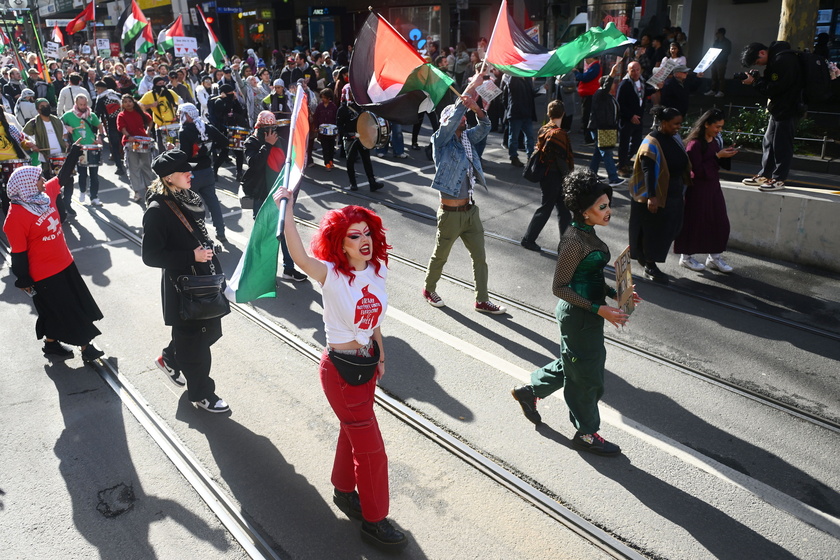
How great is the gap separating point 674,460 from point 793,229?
470cm

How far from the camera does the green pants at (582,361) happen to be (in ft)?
14.4

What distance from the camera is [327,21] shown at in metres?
32.1

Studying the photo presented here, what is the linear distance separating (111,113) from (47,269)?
886 centimetres

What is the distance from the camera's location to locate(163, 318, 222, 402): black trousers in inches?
204

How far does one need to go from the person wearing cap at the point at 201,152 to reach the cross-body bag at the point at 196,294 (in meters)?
4.21

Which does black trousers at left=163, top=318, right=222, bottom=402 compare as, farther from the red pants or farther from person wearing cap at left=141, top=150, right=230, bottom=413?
the red pants

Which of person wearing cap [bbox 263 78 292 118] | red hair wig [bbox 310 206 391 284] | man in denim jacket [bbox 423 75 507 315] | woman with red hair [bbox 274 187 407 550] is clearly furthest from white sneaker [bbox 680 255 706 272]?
person wearing cap [bbox 263 78 292 118]

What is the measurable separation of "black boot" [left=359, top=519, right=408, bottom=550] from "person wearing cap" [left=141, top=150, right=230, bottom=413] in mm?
1884

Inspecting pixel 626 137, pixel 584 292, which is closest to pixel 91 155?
pixel 626 137

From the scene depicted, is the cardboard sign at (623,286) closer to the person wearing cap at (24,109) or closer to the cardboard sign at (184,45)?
the person wearing cap at (24,109)

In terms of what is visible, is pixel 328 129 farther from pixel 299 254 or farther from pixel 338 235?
pixel 299 254

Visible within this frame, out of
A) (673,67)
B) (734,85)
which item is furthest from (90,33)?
(673,67)

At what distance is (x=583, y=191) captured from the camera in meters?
4.32

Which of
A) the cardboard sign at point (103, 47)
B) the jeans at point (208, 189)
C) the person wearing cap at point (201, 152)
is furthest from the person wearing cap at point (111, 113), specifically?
the cardboard sign at point (103, 47)
